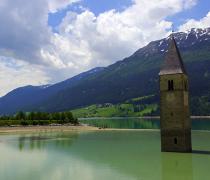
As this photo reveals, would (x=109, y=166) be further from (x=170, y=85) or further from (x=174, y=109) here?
(x=170, y=85)

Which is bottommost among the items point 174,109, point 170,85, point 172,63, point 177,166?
point 177,166

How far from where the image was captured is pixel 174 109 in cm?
5856

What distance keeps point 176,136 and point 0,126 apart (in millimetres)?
97833

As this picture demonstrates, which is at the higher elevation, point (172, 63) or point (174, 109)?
point (172, 63)

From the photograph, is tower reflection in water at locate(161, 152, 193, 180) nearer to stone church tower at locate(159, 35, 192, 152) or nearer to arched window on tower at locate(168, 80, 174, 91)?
stone church tower at locate(159, 35, 192, 152)

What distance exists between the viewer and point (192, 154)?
55281 millimetres

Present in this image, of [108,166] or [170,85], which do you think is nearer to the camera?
[108,166]

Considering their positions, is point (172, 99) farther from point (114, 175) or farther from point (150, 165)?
point (114, 175)

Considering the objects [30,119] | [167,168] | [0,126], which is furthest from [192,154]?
[30,119]

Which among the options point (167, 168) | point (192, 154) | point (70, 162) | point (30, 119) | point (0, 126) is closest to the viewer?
point (167, 168)

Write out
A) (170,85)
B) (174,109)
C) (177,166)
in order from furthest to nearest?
(170,85) < (174,109) < (177,166)

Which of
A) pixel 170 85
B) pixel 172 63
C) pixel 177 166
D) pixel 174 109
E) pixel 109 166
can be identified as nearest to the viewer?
pixel 177 166

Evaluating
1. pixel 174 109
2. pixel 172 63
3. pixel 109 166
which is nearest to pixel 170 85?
pixel 172 63

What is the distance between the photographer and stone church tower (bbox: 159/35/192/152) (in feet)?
190
